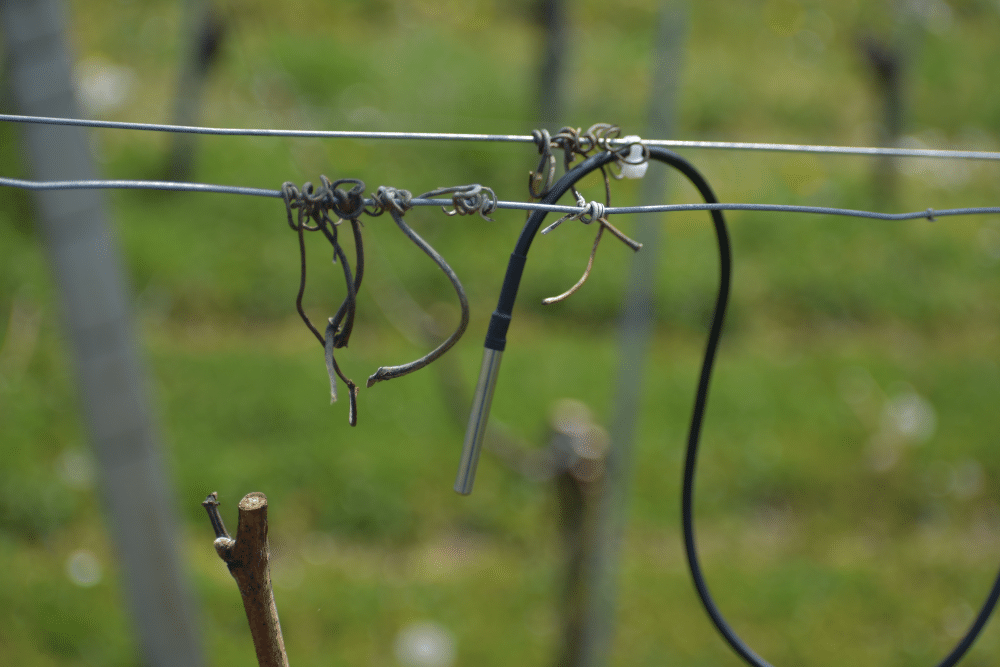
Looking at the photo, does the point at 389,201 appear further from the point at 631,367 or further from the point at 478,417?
the point at 631,367

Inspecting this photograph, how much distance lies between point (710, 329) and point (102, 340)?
5.02ft

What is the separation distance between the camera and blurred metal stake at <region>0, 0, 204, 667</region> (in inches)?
70.6

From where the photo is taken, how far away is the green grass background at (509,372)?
116 inches

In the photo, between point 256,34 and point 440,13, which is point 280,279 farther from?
point 440,13

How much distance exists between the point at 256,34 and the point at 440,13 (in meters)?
1.48

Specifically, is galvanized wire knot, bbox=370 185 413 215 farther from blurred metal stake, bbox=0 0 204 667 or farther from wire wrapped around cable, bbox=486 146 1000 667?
blurred metal stake, bbox=0 0 204 667

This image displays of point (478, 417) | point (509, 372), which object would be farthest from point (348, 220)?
point (509, 372)

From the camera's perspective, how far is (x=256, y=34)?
20.9ft

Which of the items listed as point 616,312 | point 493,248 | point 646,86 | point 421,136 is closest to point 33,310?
point 493,248

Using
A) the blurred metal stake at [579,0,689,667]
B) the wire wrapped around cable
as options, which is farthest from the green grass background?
the wire wrapped around cable

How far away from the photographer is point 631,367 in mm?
2600

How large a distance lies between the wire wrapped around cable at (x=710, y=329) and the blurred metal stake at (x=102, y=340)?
139 centimetres

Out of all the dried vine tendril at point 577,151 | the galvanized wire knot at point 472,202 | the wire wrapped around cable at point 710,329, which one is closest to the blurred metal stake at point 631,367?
the wire wrapped around cable at point 710,329

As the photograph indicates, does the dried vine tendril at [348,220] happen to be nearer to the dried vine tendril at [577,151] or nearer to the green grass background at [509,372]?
the dried vine tendril at [577,151]
